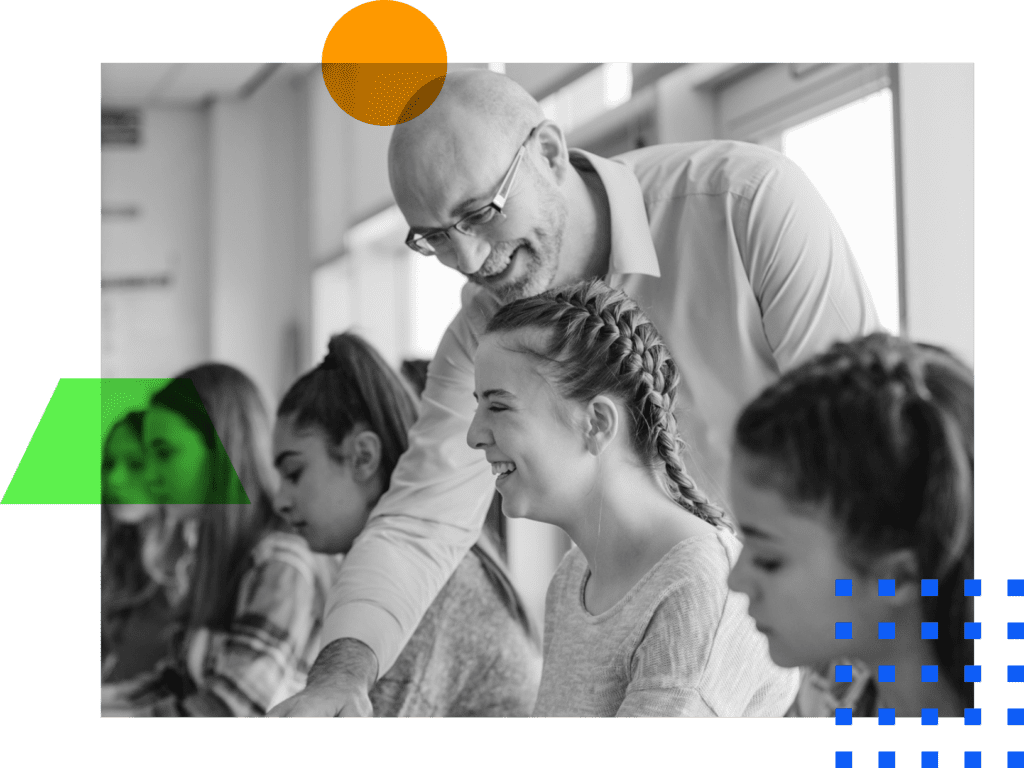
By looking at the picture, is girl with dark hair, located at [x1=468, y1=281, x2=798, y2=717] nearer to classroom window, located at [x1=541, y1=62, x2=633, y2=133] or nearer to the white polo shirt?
the white polo shirt

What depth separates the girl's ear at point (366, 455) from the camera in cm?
203

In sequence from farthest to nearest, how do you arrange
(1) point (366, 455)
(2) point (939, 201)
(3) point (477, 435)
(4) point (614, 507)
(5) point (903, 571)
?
(1) point (366, 455) → (2) point (939, 201) → (3) point (477, 435) → (4) point (614, 507) → (5) point (903, 571)

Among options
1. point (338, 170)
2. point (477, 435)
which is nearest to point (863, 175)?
point (477, 435)

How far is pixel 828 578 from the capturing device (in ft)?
4.74

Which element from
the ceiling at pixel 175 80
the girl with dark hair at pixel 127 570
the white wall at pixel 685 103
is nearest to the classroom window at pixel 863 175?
the white wall at pixel 685 103

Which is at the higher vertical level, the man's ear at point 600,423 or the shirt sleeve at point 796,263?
the shirt sleeve at point 796,263

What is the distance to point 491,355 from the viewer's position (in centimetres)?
177

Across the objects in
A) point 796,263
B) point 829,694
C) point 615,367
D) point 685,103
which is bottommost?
point 829,694

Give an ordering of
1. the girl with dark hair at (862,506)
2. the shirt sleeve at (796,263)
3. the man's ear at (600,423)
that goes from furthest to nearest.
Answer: the shirt sleeve at (796,263) < the man's ear at (600,423) < the girl with dark hair at (862,506)

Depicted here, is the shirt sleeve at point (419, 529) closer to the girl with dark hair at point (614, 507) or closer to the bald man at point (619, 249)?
the bald man at point (619, 249)

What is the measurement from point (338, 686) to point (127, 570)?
438mm

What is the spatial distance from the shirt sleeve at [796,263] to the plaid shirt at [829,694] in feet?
1.73
